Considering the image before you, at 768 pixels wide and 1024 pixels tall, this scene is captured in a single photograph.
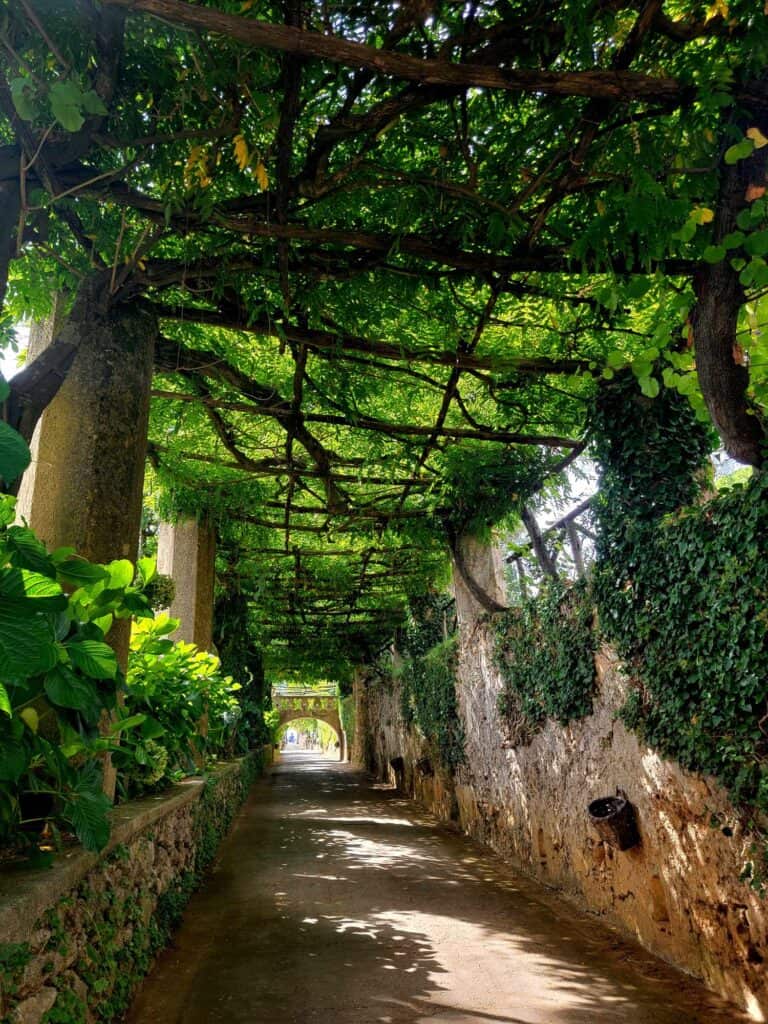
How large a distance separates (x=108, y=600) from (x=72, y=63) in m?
1.69

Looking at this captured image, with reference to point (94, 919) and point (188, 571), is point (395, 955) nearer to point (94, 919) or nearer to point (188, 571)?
point (94, 919)

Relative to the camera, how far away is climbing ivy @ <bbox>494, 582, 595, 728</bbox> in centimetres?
470

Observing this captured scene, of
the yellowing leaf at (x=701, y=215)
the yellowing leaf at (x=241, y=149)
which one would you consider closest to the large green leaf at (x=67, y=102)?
the yellowing leaf at (x=241, y=149)

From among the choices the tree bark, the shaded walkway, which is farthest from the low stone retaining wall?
the tree bark

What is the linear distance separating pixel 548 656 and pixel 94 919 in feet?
12.4

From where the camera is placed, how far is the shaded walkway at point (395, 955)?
9.57 feet

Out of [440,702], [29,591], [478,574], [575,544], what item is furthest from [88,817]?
[440,702]

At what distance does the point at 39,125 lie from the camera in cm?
237

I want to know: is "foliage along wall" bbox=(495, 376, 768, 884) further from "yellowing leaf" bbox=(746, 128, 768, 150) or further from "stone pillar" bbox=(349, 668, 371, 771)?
"stone pillar" bbox=(349, 668, 371, 771)

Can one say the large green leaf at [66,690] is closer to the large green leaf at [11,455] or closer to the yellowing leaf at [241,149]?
the large green leaf at [11,455]

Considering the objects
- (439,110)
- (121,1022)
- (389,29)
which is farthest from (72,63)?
(121,1022)

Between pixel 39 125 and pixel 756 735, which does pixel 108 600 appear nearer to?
pixel 39 125

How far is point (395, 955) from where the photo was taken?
3.59 meters

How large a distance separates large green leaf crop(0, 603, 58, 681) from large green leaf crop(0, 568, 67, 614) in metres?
0.02
